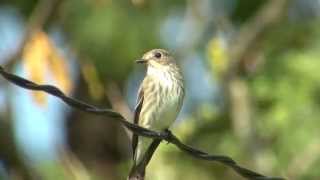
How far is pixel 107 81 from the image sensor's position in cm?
1145

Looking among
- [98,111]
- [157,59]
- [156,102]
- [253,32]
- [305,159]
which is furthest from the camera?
[253,32]

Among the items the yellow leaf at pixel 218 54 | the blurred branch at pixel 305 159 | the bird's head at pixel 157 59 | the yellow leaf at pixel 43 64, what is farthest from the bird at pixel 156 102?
the blurred branch at pixel 305 159

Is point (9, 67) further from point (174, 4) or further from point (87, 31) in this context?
point (174, 4)

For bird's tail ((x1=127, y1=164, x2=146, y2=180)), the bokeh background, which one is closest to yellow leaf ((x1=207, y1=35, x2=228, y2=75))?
the bokeh background

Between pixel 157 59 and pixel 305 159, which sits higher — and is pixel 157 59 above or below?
below

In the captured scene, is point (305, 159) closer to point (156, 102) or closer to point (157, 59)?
point (157, 59)

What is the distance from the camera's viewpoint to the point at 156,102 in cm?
782

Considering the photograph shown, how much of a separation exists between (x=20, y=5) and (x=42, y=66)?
3.73m

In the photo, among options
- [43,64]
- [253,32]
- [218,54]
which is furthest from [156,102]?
[253,32]

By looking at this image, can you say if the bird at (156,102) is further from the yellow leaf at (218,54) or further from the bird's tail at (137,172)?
the yellow leaf at (218,54)

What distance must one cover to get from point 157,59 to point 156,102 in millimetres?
487

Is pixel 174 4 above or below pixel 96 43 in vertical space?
above

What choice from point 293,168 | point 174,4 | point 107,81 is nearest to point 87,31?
point 107,81

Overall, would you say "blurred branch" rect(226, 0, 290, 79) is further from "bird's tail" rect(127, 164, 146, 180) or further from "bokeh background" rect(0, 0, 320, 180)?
"bird's tail" rect(127, 164, 146, 180)
